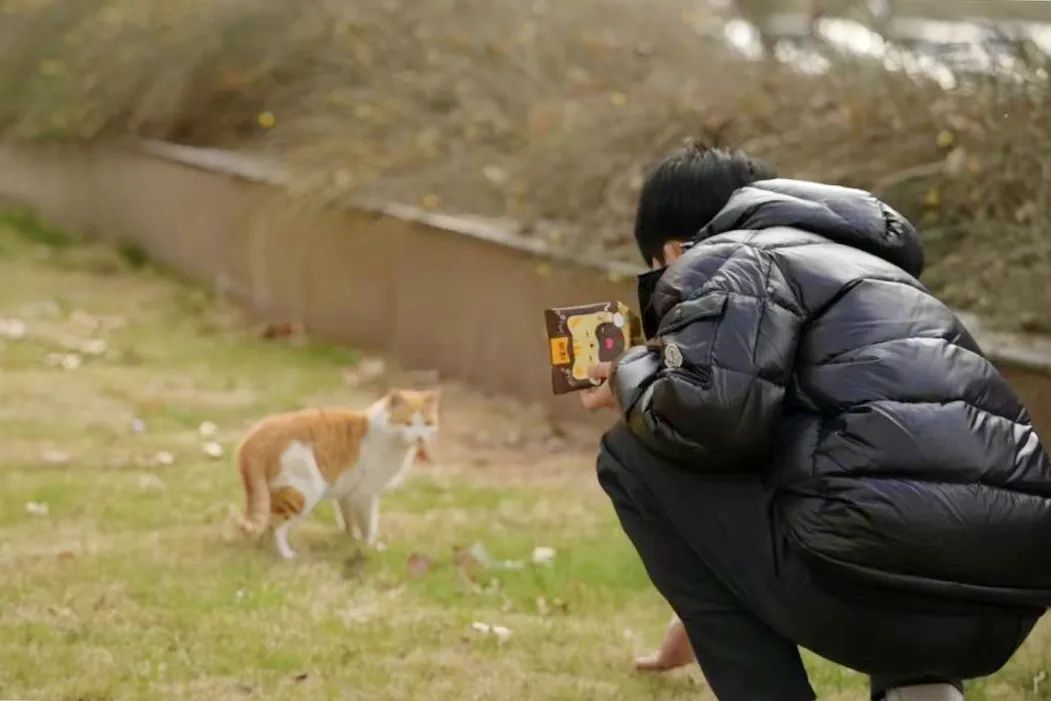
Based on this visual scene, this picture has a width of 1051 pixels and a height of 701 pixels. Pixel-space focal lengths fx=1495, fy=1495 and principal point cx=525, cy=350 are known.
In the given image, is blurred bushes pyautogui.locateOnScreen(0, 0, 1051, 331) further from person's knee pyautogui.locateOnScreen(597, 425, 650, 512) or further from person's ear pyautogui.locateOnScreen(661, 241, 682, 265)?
person's knee pyautogui.locateOnScreen(597, 425, 650, 512)

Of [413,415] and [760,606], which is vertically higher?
[760,606]

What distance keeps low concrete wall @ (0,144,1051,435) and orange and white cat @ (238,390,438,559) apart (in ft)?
4.69

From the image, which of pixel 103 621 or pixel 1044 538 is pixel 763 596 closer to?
pixel 1044 538

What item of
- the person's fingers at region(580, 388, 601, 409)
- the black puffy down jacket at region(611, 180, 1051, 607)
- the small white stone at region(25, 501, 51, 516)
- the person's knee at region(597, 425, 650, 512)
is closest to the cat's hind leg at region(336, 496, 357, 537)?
the small white stone at region(25, 501, 51, 516)

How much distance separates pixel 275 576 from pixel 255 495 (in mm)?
219

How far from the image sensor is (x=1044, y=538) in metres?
2.18

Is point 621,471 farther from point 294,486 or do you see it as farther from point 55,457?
point 55,457

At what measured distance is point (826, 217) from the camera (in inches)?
91.4

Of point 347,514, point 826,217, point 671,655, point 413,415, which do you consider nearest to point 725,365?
point 826,217

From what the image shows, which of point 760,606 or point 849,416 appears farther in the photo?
point 760,606

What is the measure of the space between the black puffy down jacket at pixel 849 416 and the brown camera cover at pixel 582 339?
0.44 m

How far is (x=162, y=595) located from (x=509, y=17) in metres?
4.01

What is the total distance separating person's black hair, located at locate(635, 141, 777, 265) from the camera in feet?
8.64

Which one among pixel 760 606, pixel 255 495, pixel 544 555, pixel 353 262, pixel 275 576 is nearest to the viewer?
pixel 760 606
